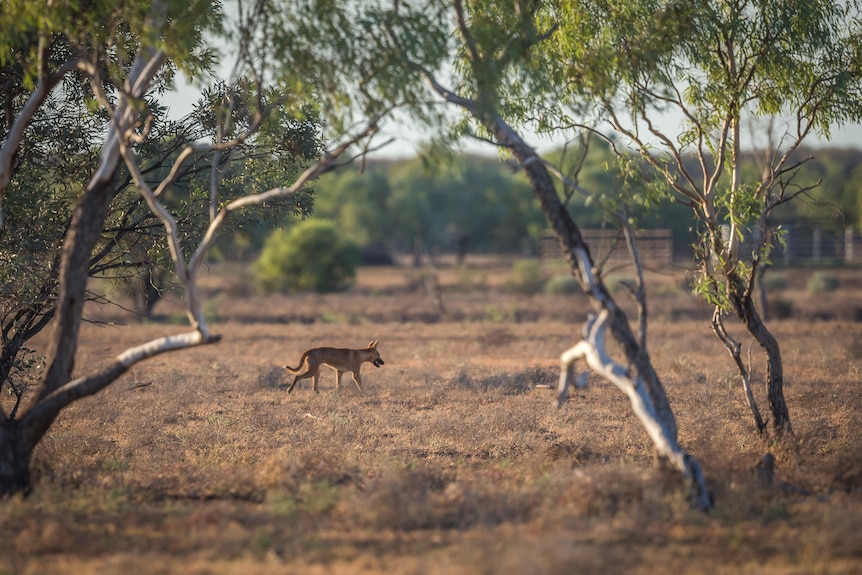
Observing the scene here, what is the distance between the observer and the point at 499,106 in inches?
338

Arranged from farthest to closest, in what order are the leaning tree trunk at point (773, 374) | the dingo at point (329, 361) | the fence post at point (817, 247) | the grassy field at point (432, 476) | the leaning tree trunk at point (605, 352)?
1. the fence post at point (817, 247)
2. the dingo at point (329, 361)
3. the leaning tree trunk at point (773, 374)
4. the leaning tree trunk at point (605, 352)
5. the grassy field at point (432, 476)

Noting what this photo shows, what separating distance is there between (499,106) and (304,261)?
102 ft

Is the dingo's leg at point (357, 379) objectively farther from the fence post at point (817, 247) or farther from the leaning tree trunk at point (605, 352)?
the fence post at point (817, 247)

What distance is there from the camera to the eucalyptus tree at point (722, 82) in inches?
360

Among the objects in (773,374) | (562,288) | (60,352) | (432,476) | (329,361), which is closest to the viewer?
(60,352)

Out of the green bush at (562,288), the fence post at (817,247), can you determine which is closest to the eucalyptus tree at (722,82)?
the green bush at (562,288)

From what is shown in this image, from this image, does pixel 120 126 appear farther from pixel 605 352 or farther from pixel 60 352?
pixel 605 352

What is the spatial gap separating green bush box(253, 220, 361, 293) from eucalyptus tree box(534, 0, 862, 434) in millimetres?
29623

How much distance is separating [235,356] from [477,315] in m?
12.0

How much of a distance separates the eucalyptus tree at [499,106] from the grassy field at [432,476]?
72 cm

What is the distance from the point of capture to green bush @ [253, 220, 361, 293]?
3847 centimetres

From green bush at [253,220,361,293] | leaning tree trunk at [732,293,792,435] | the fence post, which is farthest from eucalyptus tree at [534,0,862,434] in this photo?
the fence post

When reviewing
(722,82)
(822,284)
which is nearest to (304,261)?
(822,284)

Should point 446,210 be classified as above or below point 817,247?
above
